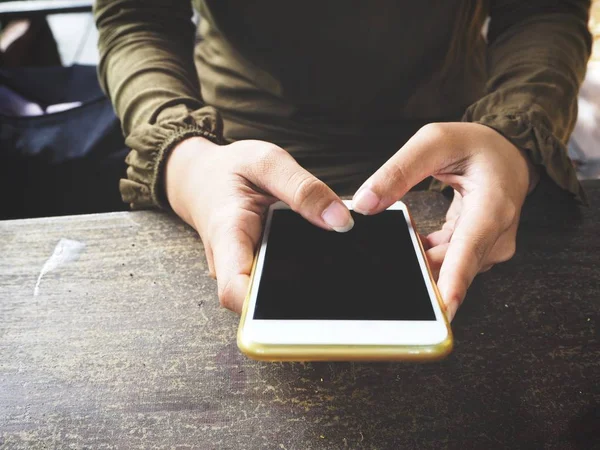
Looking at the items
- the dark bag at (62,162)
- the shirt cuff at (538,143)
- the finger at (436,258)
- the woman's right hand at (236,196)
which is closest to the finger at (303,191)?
the woman's right hand at (236,196)

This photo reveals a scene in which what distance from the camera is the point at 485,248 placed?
1.62ft

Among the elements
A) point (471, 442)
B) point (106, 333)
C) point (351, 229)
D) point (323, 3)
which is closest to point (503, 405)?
point (471, 442)

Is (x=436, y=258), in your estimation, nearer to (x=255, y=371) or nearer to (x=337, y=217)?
(x=337, y=217)

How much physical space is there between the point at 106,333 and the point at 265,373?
0.70ft

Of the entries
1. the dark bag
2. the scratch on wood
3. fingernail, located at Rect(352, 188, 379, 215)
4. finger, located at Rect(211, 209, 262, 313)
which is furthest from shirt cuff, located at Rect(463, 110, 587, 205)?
the dark bag

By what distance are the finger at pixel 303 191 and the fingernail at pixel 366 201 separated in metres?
0.02

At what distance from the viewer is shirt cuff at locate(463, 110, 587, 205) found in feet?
1.99

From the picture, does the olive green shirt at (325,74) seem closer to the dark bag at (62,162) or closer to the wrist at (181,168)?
the wrist at (181,168)

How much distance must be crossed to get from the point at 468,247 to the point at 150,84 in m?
0.61

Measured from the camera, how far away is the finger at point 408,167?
0.51m

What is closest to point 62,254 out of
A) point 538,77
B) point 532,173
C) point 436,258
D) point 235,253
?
point 235,253

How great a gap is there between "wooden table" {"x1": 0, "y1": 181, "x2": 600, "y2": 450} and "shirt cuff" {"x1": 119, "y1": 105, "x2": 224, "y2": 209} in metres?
0.11

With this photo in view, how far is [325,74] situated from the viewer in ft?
2.72

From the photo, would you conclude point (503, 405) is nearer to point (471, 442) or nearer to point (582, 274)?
point (471, 442)
